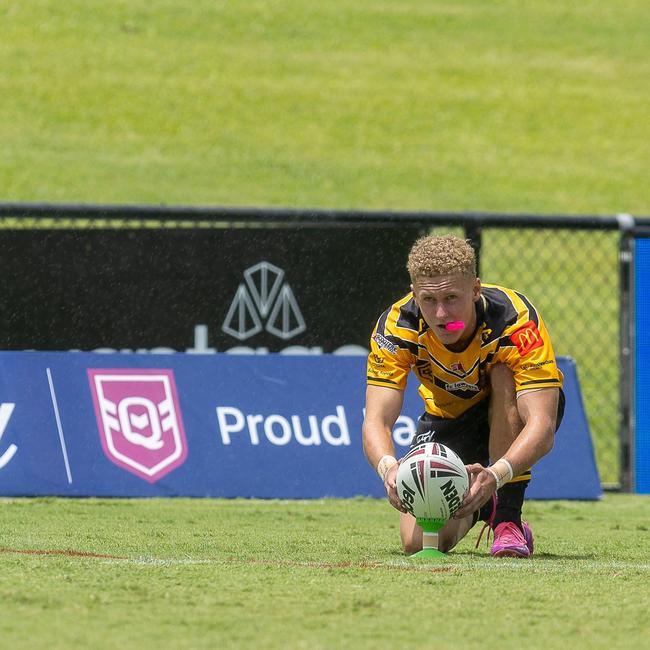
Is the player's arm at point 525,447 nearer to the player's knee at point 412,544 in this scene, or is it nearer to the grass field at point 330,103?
the player's knee at point 412,544

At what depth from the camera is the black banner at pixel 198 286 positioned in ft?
33.2

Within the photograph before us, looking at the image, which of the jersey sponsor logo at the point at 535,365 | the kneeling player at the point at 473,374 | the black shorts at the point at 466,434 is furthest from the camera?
the black shorts at the point at 466,434

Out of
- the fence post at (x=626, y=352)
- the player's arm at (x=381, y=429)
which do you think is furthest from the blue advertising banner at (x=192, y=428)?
the player's arm at (x=381, y=429)

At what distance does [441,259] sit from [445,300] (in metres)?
0.21

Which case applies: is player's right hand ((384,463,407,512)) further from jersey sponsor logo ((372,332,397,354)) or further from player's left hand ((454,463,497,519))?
jersey sponsor logo ((372,332,397,354))

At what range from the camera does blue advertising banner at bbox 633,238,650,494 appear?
1043 cm

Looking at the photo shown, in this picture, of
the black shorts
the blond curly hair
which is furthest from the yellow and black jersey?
the blond curly hair

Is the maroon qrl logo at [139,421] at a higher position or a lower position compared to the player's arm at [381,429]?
lower

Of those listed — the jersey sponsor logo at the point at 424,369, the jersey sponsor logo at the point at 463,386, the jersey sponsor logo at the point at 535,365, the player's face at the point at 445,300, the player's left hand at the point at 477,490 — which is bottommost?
the player's left hand at the point at 477,490

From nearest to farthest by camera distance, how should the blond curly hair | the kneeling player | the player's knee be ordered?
the blond curly hair
the kneeling player
the player's knee

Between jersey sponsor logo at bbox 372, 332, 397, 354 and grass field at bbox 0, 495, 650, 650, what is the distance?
37.7 inches

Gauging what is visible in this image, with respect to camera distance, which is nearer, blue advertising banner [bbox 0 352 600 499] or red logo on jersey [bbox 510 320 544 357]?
red logo on jersey [bbox 510 320 544 357]

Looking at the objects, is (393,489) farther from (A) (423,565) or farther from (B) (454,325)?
(B) (454,325)

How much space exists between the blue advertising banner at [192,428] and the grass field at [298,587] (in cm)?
108
